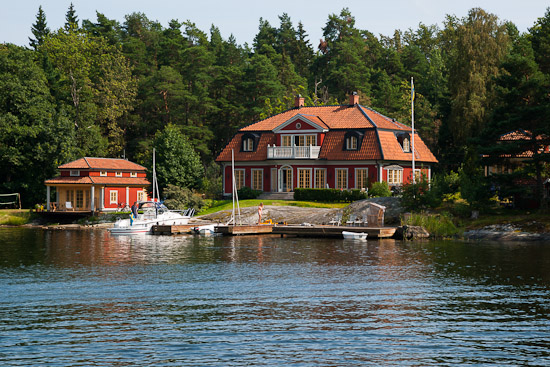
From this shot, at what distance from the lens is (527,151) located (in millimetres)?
50938

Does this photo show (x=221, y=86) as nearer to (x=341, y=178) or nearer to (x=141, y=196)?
(x=141, y=196)

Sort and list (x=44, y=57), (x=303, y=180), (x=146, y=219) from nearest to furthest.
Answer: (x=146, y=219) → (x=303, y=180) → (x=44, y=57)

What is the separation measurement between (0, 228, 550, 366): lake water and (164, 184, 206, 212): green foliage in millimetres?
22332

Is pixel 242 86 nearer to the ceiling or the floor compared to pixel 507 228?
nearer to the ceiling

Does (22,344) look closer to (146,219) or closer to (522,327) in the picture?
(522,327)

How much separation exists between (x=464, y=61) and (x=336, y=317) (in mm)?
50308

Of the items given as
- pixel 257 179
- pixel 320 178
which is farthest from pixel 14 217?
pixel 320 178

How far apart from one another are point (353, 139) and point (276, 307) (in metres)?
42.7

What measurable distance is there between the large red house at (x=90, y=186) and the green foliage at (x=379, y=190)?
25.3 meters

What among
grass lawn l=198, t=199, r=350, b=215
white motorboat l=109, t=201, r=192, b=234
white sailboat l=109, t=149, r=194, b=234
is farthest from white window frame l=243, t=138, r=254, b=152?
white motorboat l=109, t=201, r=192, b=234

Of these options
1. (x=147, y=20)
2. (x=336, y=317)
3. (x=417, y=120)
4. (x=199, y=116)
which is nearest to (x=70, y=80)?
(x=199, y=116)

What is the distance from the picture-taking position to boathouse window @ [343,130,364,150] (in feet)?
213

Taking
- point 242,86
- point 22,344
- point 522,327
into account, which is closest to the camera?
point 22,344

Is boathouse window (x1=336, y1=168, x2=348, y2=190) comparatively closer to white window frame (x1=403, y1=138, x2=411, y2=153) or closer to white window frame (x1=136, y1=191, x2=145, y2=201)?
white window frame (x1=403, y1=138, x2=411, y2=153)
